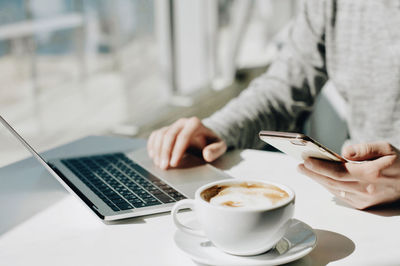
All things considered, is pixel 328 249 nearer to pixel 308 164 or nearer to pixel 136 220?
pixel 308 164

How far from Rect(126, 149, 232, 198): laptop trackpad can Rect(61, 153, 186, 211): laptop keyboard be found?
0.6 inches

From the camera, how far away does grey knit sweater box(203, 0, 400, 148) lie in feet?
3.92

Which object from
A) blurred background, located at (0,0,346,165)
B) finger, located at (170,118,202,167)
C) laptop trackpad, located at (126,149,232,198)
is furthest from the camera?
blurred background, located at (0,0,346,165)

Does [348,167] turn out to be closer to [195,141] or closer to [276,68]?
[195,141]

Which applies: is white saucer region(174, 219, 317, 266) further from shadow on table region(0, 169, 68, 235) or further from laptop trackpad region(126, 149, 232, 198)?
shadow on table region(0, 169, 68, 235)

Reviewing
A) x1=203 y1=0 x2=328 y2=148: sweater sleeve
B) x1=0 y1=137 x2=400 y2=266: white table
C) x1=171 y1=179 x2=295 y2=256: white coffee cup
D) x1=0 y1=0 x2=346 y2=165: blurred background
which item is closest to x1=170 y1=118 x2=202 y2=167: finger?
x1=0 y1=137 x2=400 y2=266: white table

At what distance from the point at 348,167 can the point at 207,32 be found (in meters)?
3.83

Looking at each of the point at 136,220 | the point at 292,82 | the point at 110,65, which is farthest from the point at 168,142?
the point at 110,65

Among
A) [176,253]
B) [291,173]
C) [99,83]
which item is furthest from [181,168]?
[99,83]

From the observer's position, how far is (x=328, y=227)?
71 centimetres

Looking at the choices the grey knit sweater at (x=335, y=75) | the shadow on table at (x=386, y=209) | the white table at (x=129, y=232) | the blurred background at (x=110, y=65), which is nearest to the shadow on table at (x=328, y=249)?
the white table at (x=129, y=232)

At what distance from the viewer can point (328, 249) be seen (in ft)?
2.12

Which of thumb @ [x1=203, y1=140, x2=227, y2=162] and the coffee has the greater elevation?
the coffee

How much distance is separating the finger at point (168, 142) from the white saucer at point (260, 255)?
285 millimetres
